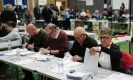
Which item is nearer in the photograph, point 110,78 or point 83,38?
point 110,78

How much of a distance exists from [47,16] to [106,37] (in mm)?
10064

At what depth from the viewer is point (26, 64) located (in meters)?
3.96

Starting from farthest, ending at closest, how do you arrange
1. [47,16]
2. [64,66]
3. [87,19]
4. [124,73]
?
1. [87,19]
2. [47,16]
3. [64,66]
4. [124,73]

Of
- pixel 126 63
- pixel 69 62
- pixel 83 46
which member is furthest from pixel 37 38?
pixel 126 63

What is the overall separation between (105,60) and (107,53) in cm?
14

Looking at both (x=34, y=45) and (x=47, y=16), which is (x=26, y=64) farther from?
(x=47, y=16)

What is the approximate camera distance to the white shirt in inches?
131

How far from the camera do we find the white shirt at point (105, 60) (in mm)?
3330

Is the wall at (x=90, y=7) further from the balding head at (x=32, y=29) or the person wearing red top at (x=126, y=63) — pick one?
the person wearing red top at (x=126, y=63)

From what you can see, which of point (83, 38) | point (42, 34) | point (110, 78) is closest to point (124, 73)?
point (110, 78)

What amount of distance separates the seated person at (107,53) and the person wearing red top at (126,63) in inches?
1.9

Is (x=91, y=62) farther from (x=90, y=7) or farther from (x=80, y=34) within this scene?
(x=90, y=7)

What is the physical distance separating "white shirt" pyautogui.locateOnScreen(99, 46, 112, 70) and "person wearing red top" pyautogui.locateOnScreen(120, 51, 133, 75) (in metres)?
0.17

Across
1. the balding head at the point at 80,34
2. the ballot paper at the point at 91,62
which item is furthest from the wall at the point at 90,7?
the ballot paper at the point at 91,62
